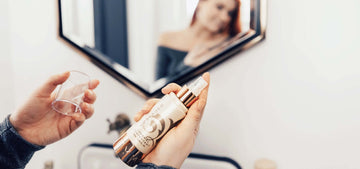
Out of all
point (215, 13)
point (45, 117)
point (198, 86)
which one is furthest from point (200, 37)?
point (45, 117)

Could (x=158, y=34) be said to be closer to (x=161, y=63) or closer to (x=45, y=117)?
(x=161, y=63)

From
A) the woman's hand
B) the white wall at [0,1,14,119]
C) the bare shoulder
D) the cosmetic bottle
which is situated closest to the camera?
the cosmetic bottle

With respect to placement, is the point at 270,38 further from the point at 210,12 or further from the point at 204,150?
the point at 204,150

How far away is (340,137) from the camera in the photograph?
0.75 metres

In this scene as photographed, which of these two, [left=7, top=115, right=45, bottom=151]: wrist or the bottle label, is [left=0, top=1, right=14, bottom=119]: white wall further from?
the bottle label

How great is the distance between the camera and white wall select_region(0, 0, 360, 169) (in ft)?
2.38

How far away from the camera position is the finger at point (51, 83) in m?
0.66

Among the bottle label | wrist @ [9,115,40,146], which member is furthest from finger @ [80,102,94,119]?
the bottle label

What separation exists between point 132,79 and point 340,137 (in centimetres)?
65

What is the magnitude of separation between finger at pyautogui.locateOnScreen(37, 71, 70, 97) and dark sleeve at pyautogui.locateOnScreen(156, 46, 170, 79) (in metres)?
0.29

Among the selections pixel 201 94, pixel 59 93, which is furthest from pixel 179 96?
pixel 59 93

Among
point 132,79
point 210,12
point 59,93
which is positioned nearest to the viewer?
point 59,93

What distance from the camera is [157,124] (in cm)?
56

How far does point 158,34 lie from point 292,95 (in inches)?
17.5
